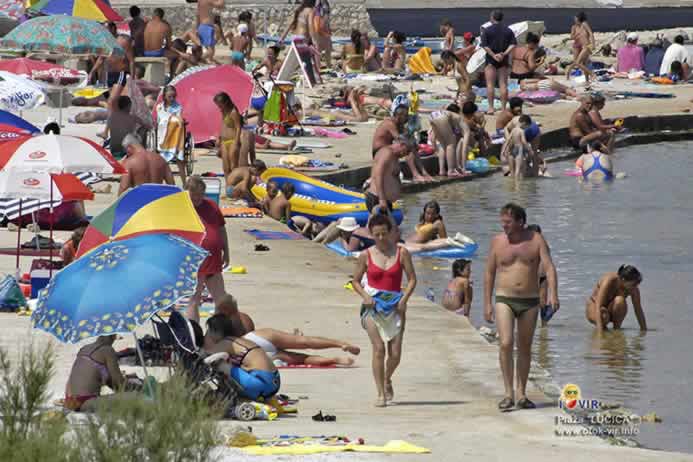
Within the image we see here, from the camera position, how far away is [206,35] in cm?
3316

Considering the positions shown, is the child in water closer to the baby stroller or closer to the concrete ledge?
Answer: the baby stroller

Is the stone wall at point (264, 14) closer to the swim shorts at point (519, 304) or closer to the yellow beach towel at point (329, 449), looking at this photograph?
the swim shorts at point (519, 304)

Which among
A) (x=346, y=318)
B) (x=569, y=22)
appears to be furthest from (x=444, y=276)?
(x=569, y=22)

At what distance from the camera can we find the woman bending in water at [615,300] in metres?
15.8

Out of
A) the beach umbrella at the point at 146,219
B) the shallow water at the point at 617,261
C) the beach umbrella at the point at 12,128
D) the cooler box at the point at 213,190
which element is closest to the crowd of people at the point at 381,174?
the beach umbrella at the point at 146,219

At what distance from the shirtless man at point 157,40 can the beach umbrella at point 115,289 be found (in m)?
19.7

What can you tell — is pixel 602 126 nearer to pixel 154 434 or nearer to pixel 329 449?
pixel 329 449

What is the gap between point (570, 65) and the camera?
3553 centimetres

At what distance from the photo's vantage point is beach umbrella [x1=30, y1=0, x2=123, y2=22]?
87.7 feet

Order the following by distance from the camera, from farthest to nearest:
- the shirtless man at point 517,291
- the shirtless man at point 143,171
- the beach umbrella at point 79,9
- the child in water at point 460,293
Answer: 1. the beach umbrella at point 79,9
2. the child in water at point 460,293
3. the shirtless man at point 143,171
4. the shirtless man at point 517,291

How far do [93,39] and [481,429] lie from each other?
1408 cm

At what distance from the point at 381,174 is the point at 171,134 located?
2790 mm

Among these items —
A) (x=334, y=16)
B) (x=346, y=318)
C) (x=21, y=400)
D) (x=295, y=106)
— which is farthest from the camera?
(x=334, y=16)

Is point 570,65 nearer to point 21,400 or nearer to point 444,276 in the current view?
point 444,276
